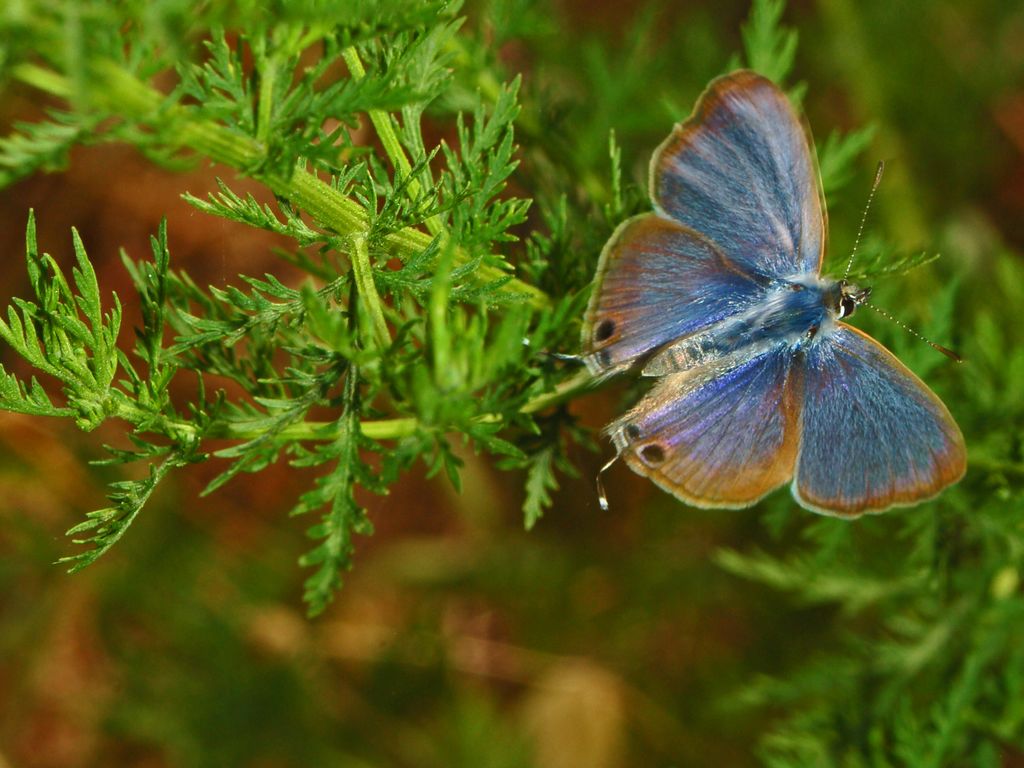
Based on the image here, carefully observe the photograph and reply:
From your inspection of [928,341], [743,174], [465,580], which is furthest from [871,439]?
[465,580]

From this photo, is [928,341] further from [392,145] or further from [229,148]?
[229,148]

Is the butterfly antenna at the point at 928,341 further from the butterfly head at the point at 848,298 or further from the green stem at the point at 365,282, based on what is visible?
the green stem at the point at 365,282

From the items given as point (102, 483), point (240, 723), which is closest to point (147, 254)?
point (102, 483)

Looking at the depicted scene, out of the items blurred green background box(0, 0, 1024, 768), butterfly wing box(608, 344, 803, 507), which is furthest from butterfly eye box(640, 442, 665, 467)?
blurred green background box(0, 0, 1024, 768)

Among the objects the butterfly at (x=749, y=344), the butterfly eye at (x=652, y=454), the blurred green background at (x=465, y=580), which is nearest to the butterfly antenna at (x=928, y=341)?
the butterfly at (x=749, y=344)

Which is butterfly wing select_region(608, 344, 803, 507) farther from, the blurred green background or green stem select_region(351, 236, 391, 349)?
the blurred green background
